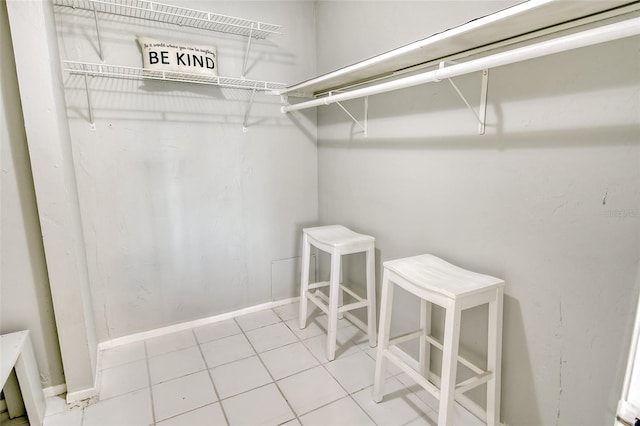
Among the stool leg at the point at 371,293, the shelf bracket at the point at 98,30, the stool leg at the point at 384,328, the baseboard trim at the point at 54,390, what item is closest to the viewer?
the stool leg at the point at 384,328

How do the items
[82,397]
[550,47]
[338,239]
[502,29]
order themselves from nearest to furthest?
1. [550,47]
2. [502,29]
3. [82,397]
4. [338,239]

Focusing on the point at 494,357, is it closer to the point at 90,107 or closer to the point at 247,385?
the point at 247,385

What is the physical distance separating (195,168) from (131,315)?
1.05 metres

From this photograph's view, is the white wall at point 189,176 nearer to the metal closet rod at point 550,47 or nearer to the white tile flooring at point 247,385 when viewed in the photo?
the white tile flooring at point 247,385

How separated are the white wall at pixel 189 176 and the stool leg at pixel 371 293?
822 mm

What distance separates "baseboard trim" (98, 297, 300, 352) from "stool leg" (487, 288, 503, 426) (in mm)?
1618

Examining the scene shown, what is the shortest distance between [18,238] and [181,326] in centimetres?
112

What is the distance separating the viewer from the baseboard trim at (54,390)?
1.59 m

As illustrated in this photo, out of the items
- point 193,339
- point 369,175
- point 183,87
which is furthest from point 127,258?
point 369,175

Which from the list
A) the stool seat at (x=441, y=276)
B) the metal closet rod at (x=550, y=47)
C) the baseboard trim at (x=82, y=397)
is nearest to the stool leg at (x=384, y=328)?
the stool seat at (x=441, y=276)

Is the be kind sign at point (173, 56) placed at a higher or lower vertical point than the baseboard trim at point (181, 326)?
higher

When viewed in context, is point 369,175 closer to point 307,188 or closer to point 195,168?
point 307,188

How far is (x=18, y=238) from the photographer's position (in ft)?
4.66

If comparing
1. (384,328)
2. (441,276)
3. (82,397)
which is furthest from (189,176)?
(441,276)
